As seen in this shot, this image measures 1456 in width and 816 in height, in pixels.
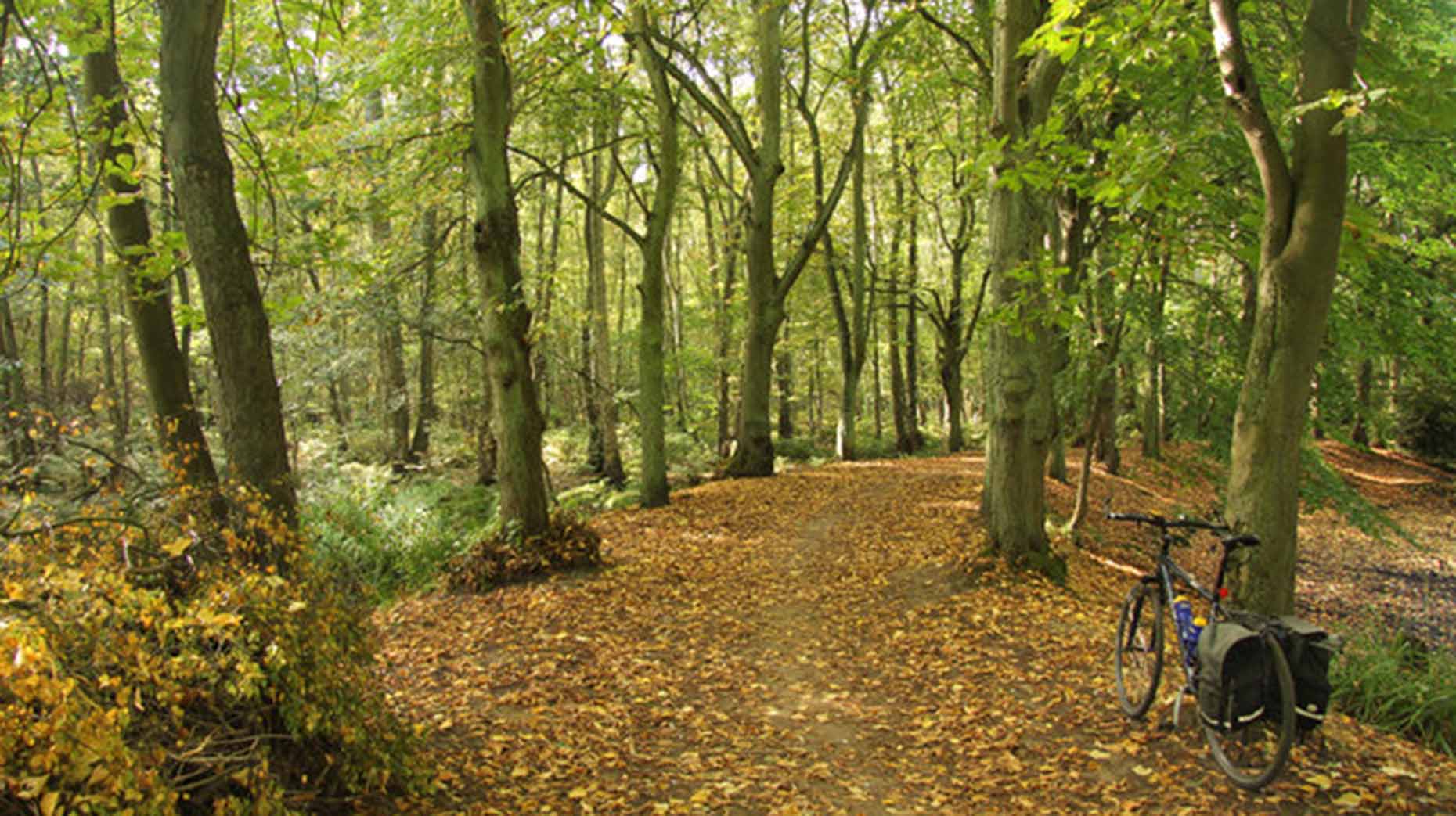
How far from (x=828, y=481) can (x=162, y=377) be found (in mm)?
9922

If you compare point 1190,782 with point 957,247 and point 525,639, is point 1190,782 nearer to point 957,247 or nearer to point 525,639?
point 525,639

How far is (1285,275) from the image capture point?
15.3 feet

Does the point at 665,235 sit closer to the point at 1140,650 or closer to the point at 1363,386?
the point at 1140,650

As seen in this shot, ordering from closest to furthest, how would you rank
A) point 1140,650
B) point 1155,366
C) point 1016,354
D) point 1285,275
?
point 1285,275 < point 1140,650 < point 1016,354 < point 1155,366

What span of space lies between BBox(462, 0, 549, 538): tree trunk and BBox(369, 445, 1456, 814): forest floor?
1.16m

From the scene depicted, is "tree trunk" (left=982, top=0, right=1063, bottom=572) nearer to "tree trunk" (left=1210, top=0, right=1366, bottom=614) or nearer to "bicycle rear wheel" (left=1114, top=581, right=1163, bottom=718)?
"bicycle rear wheel" (left=1114, top=581, right=1163, bottom=718)

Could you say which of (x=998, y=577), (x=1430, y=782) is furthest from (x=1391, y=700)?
(x=998, y=577)

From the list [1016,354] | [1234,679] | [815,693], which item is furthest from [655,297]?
[1234,679]

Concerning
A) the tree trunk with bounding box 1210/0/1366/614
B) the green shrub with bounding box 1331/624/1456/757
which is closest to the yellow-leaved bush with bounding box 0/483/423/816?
the tree trunk with bounding box 1210/0/1366/614

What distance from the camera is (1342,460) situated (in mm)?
22047

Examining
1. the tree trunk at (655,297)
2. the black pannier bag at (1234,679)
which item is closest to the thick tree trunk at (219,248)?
the black pannier bag at (1234,679)

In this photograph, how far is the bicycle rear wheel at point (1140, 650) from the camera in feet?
15.1

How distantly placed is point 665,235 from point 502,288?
5.54 meters

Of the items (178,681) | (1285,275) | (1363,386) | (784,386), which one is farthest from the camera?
(784,386)
